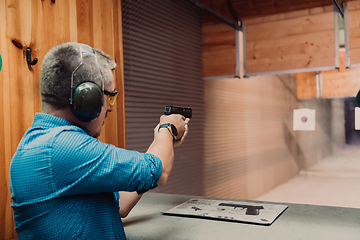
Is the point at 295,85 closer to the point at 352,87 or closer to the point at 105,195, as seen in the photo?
the point at 352,87

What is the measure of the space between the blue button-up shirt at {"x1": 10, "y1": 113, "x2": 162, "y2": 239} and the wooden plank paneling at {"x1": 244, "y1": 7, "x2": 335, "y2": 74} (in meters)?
2.06

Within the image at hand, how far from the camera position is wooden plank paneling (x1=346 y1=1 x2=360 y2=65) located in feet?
7.48

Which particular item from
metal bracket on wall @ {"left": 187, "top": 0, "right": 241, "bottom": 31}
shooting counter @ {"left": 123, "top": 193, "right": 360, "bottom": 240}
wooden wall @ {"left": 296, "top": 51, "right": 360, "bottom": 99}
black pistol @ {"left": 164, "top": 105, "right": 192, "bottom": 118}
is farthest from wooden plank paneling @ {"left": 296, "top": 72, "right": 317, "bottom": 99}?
black pistol @ {"left": 164, "top": 105, "right": 192, "bottom": 118}

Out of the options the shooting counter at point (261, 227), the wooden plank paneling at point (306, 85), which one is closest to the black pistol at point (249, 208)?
the shooting counter at point (261, 227)

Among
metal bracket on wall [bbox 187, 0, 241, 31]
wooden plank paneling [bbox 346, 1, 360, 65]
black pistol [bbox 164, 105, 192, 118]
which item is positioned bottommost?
black pistol [bbox 164, 105, 192, 118]

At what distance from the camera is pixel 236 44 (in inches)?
112

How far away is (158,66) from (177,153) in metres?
0.76

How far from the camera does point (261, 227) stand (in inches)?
47.1

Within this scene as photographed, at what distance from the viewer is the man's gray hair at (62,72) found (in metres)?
0.84

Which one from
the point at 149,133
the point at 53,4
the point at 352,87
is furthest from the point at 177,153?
the point at 53,4

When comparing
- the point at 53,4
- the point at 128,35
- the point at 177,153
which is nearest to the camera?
the point at 53,4

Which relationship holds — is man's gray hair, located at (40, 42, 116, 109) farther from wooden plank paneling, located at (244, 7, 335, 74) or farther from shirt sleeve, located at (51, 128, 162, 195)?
wooden plank paneling, located at (244, 7, 335, 74)

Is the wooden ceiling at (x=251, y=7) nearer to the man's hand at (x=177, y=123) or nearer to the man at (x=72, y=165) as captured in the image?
the man's hand at (x=177, y=123)

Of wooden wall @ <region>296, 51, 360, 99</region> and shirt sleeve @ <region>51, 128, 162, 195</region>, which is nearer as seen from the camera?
shirt sleeve @ <region>51, 128, 162, 195</region>
